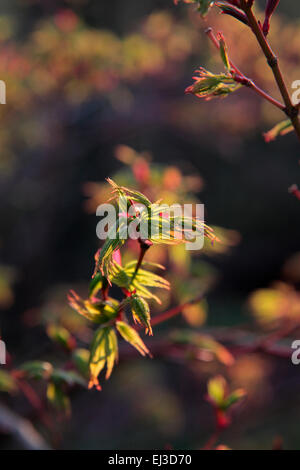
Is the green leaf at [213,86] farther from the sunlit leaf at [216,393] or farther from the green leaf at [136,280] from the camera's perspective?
the sunlit leaf at [216,393]

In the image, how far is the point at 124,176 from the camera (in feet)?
3.03

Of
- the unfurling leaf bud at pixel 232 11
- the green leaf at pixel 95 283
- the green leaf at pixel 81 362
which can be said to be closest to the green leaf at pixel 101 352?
the green leaf at pixel 95 283

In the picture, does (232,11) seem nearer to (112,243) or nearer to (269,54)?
(269,54)

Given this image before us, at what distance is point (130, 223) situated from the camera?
42 cm

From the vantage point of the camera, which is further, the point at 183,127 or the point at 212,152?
the point at 212,152

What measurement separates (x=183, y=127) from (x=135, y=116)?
1.22ft

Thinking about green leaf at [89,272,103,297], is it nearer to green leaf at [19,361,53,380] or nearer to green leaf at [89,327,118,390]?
green leaf at [89,327,118,390]

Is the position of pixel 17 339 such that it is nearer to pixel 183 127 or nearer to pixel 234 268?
pixel 183 127

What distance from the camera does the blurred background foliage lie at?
110 centimetres

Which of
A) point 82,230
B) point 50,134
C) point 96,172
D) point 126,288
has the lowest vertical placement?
point 126,288

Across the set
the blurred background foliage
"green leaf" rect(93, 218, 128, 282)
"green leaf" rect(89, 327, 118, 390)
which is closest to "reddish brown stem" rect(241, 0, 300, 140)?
"green leaf" rect(93, 218, 128, 282)

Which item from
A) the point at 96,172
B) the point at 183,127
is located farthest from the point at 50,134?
the point at 96,172
